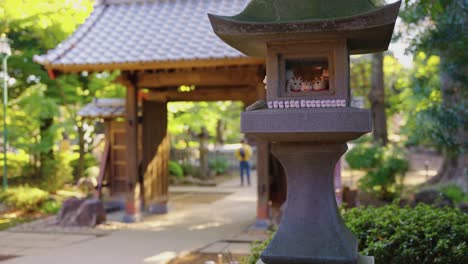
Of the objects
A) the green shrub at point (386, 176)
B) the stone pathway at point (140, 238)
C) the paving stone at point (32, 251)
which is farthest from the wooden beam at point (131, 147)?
the green shrub at point (386, 176)

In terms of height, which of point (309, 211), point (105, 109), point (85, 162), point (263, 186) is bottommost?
point (263, 186)

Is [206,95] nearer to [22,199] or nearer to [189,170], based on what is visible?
[22,199]

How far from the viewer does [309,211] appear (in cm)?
463

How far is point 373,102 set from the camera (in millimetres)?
20625

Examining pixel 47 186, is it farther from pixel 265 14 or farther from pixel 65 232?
pixel 265 14

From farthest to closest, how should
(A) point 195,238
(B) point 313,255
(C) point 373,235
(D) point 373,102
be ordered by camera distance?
(D) point 373,102 → (A) point 195,238 → (C) point 373,235 → (B) point 313,255

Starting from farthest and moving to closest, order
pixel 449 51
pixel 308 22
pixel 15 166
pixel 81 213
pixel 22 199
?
pixel 15 166 < pixel 22 199 < pixel 81 213 < pixel 449 51 < pixel 308 22

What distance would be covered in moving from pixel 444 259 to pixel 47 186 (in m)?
11.8

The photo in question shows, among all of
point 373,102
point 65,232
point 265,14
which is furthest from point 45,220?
point 373,102

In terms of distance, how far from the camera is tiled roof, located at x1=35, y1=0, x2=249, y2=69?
9.62 m

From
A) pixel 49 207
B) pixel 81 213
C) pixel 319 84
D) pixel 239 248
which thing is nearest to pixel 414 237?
pixel 319 84

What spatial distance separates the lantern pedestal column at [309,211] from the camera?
4520 mm

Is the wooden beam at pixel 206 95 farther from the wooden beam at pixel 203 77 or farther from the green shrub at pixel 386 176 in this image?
the green shrub at pixel 386 176

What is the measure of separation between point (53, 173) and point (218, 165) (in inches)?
339
